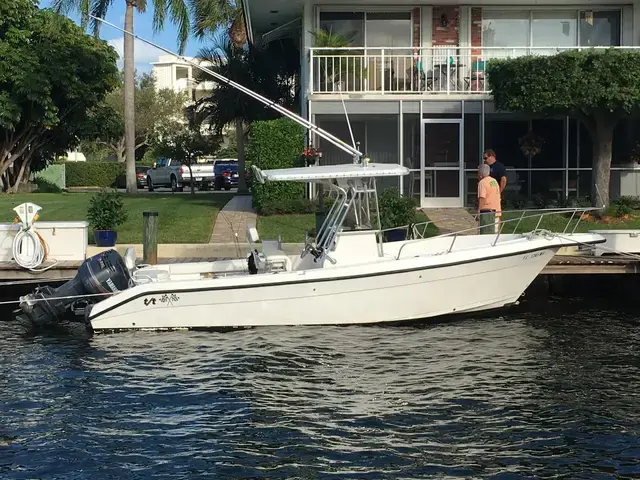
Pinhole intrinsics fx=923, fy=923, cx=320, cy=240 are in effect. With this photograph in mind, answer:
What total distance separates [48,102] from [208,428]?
26.9 m

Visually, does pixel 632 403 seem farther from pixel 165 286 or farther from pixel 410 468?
pixel 165 286

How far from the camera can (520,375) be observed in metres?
11.3

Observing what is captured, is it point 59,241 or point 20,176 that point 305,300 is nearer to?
point 59,241

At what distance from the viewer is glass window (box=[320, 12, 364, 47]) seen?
24.9 metres

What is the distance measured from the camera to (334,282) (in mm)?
13195

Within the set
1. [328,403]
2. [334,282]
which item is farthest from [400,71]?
[328,403]

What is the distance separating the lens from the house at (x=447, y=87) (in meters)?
23.5

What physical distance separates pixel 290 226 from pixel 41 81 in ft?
55.3

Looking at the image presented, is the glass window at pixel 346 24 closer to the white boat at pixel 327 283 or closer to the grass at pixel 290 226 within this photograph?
the grass at pixel 290 226

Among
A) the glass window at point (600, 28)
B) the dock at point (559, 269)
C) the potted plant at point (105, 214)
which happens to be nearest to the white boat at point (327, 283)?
the dock at point (559, 269)

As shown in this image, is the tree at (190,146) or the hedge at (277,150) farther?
the tree at (190,146)

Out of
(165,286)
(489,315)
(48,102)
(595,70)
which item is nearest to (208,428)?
(165,286)

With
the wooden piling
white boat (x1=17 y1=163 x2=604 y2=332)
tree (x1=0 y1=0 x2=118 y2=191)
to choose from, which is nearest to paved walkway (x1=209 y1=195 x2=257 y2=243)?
the wooden piling

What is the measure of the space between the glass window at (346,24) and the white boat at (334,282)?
38.7 ft
